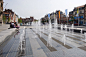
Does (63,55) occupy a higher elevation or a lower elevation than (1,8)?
lower

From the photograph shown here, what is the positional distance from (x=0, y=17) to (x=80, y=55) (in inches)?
1677

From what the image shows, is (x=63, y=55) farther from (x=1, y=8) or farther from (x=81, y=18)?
(x=81, y=18)

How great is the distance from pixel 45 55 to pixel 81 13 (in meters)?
61.4

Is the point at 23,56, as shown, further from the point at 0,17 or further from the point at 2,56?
the point at 0,17

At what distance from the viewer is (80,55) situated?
5.06 m

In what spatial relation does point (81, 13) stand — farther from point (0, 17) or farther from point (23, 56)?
point (23, 56)

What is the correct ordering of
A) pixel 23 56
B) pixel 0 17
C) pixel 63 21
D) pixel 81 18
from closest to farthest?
pixel 23 56 → pixel 0 17 → pixel 81 18 → pixel 63 21

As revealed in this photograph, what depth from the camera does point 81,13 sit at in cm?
5988

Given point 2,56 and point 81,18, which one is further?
point 81,18

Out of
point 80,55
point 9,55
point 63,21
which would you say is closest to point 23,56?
point 9,55

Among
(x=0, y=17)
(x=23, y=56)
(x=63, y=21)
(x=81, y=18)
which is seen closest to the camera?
(x=23, y=56)

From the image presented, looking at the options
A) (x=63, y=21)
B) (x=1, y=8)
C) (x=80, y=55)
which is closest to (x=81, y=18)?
(x=63, y=21)

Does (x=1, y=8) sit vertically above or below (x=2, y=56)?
above

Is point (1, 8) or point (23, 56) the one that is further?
point (1, 8)
